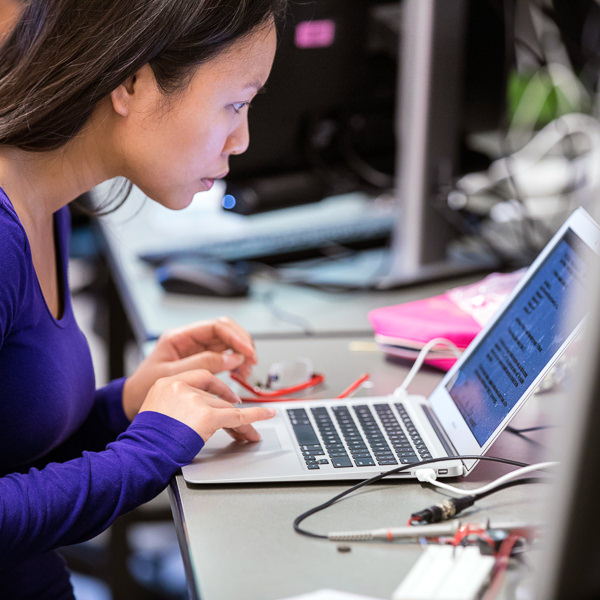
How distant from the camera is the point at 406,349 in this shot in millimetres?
1299

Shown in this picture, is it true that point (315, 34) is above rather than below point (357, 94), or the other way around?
above

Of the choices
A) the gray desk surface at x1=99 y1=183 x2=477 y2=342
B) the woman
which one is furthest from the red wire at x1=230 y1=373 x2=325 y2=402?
the gray desk surface at x1=99 y1=183 x2=477 y2=342

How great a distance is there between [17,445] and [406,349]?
571 mm

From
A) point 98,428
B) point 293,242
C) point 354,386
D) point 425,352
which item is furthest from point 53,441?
point 293,242

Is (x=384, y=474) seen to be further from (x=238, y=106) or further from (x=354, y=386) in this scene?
(x=238, y=106)

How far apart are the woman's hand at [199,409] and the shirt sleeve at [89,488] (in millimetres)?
11

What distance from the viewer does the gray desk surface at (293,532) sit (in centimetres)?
74

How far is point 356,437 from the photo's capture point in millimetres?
982

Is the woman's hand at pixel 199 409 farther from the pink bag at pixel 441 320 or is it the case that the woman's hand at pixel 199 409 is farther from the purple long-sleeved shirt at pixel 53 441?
the pink bag at pixel 441 320


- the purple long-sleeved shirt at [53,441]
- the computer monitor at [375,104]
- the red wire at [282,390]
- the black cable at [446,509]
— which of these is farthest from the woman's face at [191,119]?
the computer monitor at [375,104]

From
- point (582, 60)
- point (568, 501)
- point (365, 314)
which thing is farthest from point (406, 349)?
point (582, 60)

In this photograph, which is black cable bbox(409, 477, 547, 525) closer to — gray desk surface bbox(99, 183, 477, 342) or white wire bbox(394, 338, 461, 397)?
white wire bbox(394, 338, 461, 397)

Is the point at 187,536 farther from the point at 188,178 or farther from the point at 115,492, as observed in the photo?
the point at 188,178

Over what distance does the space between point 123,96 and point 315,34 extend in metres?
0.76
